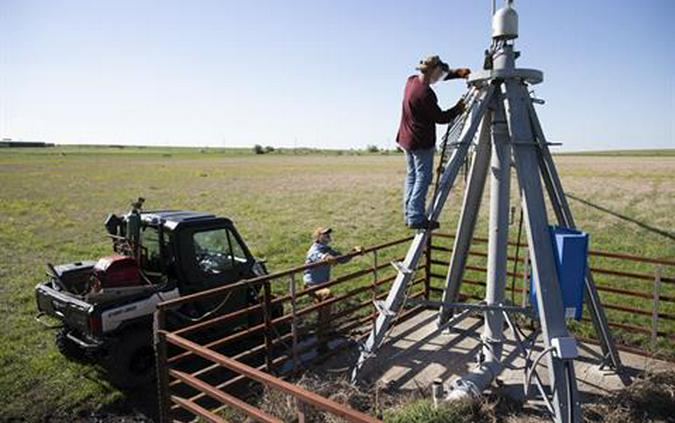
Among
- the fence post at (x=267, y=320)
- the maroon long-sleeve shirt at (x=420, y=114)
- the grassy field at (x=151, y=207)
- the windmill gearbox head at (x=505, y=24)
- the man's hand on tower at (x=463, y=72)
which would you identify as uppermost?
the windmill gearbox head at (x=505, y=24)

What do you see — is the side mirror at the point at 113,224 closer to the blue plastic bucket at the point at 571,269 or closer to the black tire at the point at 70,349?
the black tire at the point at 70,349

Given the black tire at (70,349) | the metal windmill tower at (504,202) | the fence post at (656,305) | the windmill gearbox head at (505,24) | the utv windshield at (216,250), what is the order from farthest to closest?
the utv windshield at (216,250) → the black tire at (70,349) → the fence post at (656,305) → the windmill gearbox head at (505,24) → the metal windmill tower at (504,202)

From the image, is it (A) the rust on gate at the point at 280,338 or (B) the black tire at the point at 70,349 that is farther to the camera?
(B) the black tire at the point at 70,349

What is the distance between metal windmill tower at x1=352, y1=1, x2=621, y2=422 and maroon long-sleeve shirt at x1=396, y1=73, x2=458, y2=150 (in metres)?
0.31

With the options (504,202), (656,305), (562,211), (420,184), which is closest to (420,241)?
(420,184)

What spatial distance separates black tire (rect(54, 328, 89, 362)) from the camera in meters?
7.17

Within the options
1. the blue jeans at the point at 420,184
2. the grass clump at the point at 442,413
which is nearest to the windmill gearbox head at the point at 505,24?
the blue jeans at the point at 420,184

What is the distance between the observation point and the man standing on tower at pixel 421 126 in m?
5.06

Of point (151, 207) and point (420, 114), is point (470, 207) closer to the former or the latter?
point (420, 114)

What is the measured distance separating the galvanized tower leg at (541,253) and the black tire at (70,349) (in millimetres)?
6232

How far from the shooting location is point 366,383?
228 inches

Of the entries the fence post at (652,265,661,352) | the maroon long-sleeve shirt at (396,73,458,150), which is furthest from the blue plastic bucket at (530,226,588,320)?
the fence post at (652,265,661,352)

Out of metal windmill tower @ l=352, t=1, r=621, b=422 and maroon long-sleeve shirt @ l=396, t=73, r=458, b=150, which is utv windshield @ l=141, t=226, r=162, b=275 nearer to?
metal windmill tower @ l=352, t=1, r=621, b=422

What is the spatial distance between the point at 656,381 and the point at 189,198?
2784cm
